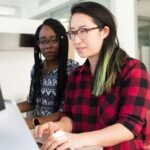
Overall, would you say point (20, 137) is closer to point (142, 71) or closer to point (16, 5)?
point (142, 71)

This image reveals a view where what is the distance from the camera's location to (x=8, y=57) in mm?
1917

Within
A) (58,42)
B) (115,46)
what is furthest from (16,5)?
(115,46)

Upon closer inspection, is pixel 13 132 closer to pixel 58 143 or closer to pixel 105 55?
pixel 58 143

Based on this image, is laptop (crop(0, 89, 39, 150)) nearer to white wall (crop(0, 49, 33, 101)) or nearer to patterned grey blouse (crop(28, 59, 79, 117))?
patterned grey blouse (crop(28, 59, 79, 117))

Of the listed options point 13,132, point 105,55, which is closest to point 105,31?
point 105,55

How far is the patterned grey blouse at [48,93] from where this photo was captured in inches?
66.8

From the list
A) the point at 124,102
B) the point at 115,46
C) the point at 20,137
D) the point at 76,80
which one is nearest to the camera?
the point at 20,137

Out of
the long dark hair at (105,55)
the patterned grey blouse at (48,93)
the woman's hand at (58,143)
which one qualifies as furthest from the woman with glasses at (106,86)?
the patterned grey blouse at (48,93)

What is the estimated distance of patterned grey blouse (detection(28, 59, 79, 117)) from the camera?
5.57 feet

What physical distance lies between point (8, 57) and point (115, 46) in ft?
3.07

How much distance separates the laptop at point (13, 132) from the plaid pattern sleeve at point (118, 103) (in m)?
0.55

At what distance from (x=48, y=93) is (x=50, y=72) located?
0.13 m

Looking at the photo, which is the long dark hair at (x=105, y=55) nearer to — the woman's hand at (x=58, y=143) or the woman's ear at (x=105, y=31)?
the woman's ear at (x=105, y=31)

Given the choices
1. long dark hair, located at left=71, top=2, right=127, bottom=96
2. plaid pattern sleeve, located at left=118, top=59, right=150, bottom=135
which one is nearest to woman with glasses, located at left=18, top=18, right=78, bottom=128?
long dark hair, located at left=71, top=2, right=127, bottom=96
